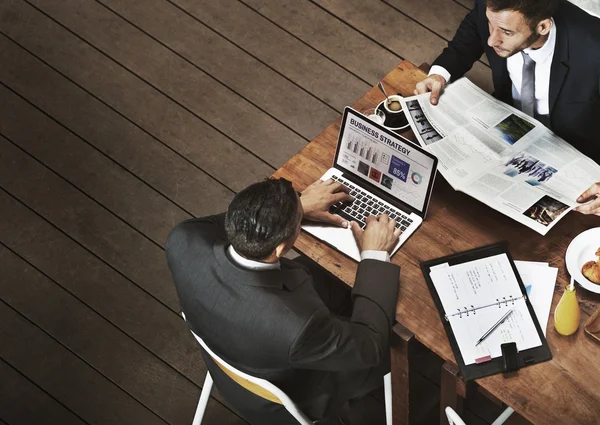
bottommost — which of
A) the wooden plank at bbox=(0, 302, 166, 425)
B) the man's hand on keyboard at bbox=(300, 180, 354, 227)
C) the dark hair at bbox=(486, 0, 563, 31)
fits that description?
the wooden plank at bbox=(0, 302, 166, 425)

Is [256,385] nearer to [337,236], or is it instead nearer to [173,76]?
[337,236]

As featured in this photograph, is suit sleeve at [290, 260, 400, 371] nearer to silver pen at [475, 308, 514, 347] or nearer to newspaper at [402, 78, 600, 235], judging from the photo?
silver pen at [475, 308, 514, 347]

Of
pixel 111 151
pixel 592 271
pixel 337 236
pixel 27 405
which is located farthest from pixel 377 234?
pixel 111 151

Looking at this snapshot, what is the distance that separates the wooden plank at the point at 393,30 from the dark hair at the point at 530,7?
1.18m

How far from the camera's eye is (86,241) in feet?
11.1

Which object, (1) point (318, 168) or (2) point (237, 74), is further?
(2) point (237, 74)

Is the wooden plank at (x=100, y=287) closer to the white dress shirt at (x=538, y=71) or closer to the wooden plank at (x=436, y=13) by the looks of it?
the white dress shirt at (x=538, y=71)

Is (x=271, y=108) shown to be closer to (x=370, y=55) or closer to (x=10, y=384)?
(x=370, y=55)

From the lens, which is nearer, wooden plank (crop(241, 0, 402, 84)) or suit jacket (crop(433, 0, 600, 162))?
suit jacket (crop(433, 0, 600, 162))

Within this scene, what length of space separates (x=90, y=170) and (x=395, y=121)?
150 centimetres

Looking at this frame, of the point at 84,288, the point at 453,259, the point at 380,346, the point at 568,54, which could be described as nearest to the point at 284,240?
the point at 380,346

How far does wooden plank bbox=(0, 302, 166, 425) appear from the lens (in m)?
3.02

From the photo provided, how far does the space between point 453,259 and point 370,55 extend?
5.34ft

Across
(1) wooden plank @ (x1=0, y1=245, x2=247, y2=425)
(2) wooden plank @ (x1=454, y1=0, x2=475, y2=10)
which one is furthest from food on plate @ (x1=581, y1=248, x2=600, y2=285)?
(2) wooden plank @ (x1=454, y1=0, x2=475, y2=10)
